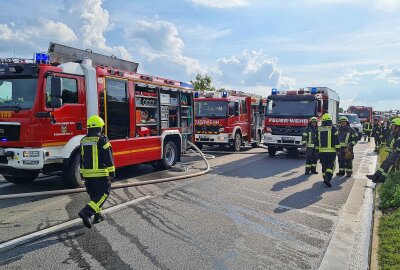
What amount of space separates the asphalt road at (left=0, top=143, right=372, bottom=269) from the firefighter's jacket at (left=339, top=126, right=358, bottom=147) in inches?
85.9

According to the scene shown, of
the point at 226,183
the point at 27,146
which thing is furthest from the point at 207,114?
the point at 27,146

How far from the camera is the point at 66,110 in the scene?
25.9 ft

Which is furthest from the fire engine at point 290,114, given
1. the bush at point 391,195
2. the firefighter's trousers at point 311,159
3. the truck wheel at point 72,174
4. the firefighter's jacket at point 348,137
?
the truck wheel at point 72,174

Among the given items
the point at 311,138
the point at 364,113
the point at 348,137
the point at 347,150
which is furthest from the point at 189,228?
the point at 364,113

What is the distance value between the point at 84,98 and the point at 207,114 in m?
8.67

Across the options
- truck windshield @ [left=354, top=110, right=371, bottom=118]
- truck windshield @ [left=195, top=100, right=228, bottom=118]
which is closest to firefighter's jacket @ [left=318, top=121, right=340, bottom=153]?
truck windshield @ [left=195, top=100, right=228, bottom=118]

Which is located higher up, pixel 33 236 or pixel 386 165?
pixel 386 165

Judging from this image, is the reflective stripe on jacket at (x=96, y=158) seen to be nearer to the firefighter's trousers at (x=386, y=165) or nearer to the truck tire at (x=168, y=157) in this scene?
the truck tire at (x=168, y=157)

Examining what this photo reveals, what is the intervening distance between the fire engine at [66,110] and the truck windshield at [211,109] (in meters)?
5.94

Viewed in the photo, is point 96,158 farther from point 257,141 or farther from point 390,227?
point 257,141

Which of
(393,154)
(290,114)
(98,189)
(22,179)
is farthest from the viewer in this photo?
(290,114)

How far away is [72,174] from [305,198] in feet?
16.3

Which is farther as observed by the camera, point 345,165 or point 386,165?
point 345,165

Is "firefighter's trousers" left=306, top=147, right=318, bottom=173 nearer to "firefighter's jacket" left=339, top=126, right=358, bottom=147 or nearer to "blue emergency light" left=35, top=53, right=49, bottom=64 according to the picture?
"firefighter's jacket" left=339, top=126, right=358, bottom=147
